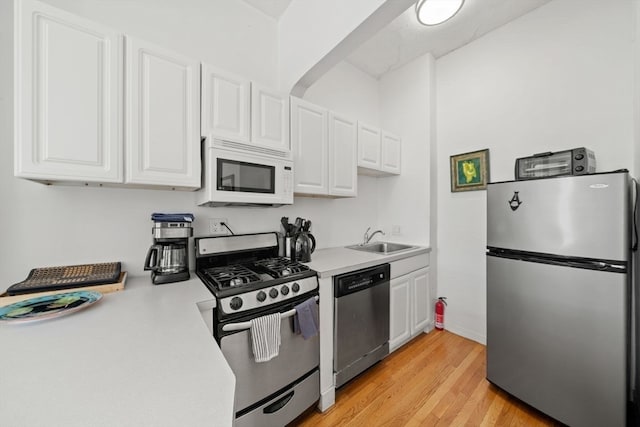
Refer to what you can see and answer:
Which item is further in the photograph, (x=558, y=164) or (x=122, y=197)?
(x=558, y=164)

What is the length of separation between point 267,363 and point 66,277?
3.71 ft

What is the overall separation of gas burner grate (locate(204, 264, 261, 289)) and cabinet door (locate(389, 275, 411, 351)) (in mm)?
1278

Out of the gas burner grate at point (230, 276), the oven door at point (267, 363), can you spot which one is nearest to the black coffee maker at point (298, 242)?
the gas burner grate at point (230, 276)

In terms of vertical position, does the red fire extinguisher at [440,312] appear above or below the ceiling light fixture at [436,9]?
below

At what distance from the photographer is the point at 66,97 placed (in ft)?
3.53

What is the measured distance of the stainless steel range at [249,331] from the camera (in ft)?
3.82

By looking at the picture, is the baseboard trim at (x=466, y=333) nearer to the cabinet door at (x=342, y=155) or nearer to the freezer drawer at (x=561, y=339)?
the freezer drawer at (x=561, y=339)

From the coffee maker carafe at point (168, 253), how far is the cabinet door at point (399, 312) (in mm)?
1657

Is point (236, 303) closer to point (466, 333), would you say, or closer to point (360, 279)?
point (360, 279)

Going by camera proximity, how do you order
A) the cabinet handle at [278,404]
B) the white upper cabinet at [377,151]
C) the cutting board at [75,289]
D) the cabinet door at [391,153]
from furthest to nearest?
the cabinet door at [391,153]
the white upper cabinet at [377,151]
the cabinet handle at [278,404]
the cutting board at [75,289]

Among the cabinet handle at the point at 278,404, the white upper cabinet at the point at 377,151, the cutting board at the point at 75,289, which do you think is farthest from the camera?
the white upper cabinet at the point at 377,151

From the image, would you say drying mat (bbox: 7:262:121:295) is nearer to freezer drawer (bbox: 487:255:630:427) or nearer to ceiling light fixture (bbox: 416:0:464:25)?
freezer drawer (bbox: 487:255:630:427)

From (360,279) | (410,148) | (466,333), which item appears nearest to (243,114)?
(360,279)

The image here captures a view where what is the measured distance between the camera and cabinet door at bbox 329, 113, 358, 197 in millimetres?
2117
